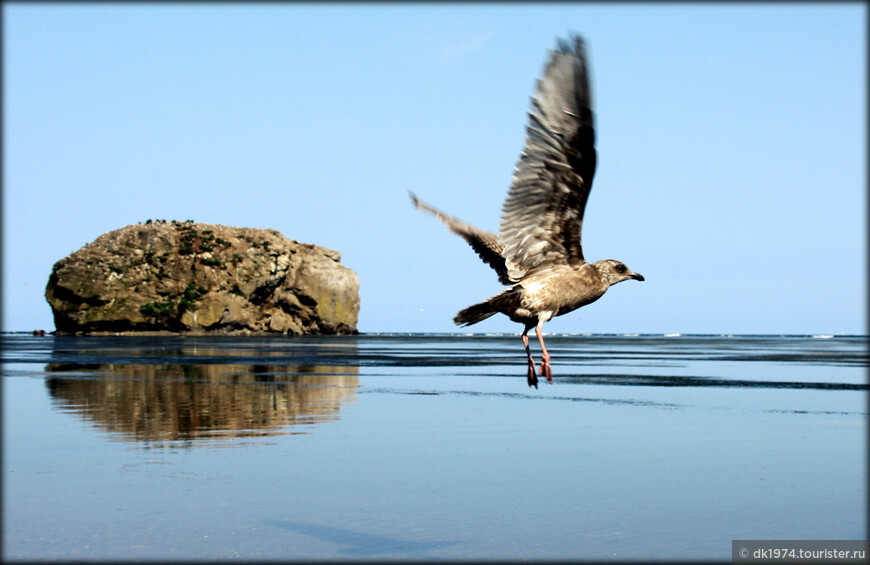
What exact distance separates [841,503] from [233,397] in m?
18.7

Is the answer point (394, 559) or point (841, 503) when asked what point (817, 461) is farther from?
point (394, 559)

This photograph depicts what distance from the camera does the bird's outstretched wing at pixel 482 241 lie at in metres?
14.0

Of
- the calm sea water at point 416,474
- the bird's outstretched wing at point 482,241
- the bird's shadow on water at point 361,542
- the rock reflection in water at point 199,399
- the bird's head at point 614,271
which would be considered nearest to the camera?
the bird's shadow on water at point 361,542

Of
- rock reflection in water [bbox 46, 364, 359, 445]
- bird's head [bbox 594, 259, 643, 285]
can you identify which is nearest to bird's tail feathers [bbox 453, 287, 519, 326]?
bird's head [bbox 594, 259, 643, 285]

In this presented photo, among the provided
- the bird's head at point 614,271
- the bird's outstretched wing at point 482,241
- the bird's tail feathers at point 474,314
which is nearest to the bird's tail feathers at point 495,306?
the bird's tail feathers at point 474,314

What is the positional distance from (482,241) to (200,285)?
15270 centimetres

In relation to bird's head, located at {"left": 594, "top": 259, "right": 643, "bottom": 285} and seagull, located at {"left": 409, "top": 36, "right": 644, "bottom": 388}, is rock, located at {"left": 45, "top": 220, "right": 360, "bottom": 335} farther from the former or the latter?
seagull, located at {"left": 409, "top": 36, "right": 644, "bottom": 388}

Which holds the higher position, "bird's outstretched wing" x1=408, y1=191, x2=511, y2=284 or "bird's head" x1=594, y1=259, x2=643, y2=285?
"bird's outstretched wing" x1=408, y1=191, x2=511, y2=284

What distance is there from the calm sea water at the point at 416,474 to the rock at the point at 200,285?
129 metres

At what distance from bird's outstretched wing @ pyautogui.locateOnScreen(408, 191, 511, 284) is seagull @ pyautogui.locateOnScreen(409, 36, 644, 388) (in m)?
0.65

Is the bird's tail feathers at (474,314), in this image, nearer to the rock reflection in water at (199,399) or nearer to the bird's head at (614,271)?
the bird's head at (614,271)

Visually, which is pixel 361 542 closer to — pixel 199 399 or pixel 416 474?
pixel 416 474

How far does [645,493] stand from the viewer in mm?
14172

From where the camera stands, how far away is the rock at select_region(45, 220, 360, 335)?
154625 mm
